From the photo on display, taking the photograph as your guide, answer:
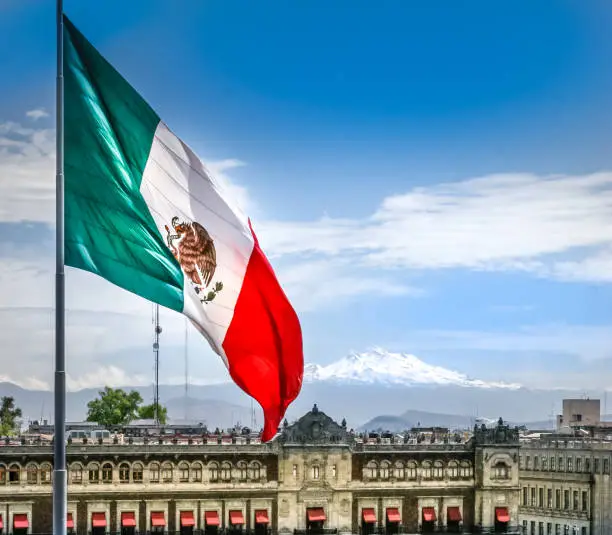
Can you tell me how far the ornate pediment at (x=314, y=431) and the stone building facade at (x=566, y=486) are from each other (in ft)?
73.2

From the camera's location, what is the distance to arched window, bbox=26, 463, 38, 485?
93625 millimetres

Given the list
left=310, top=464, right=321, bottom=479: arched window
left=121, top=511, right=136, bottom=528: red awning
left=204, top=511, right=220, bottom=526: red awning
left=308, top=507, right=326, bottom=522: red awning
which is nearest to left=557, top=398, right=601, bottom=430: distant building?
left=310, top=464, right=321, bottom=479: arched window

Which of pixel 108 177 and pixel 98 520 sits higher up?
pixel 108 177

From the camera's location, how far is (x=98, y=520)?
94.4 m

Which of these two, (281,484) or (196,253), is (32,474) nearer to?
(281,484)

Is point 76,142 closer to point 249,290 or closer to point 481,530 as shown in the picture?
point 249,290

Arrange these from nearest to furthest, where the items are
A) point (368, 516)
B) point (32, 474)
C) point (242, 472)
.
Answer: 1. point (32, 474)
2. point (242, 472)
3. point (368, 516)

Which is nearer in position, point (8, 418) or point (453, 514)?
point (453, 514)

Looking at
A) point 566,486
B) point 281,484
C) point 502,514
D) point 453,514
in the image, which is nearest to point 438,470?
point 453,514

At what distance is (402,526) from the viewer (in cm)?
10094

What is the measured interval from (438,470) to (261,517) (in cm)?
1360

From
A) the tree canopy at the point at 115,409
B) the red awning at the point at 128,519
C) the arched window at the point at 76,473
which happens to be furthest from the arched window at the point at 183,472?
the tree canopy at the point at 115,409

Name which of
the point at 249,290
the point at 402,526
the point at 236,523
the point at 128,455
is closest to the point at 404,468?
the point at 402,526

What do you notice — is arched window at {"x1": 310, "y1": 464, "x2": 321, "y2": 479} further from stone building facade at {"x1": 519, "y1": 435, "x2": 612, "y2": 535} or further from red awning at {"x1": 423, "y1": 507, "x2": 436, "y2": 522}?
stone building facade at {"x1": 519, "y1": 435, "x2": 612, "y2": 535}
